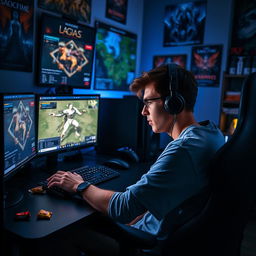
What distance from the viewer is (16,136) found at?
48.5 inches

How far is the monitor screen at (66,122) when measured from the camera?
5.12 feet

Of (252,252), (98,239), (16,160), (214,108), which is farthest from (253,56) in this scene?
(16,160)

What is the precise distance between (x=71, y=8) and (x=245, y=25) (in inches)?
72.4

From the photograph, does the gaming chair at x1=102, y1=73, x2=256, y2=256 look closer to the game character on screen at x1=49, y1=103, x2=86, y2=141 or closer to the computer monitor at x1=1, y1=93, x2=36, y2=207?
the computer monitor at x1=1, y1=93, x2=36, y2=207

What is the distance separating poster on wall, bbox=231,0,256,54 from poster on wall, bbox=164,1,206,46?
334mm

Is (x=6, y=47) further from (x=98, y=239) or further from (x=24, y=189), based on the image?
(x=98, y=239)

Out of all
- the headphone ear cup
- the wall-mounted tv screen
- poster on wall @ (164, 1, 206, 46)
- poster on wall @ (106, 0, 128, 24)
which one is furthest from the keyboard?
poster on wall @ (164, 1, 206, 46)

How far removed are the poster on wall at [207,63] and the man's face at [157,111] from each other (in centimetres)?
199

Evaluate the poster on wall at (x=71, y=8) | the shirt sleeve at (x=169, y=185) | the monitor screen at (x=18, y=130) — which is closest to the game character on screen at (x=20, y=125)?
the monitor screen at (x=18, y=130)

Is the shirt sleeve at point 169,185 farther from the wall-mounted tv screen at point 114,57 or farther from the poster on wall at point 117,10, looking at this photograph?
the poster on wall at point 117,10

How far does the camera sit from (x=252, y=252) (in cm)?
213

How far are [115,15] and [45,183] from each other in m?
1.79

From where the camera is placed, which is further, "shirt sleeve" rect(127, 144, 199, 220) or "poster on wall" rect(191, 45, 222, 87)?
"poster on wall" rect(191, 45, 222, 87)

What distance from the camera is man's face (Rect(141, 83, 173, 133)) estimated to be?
1.18 m
